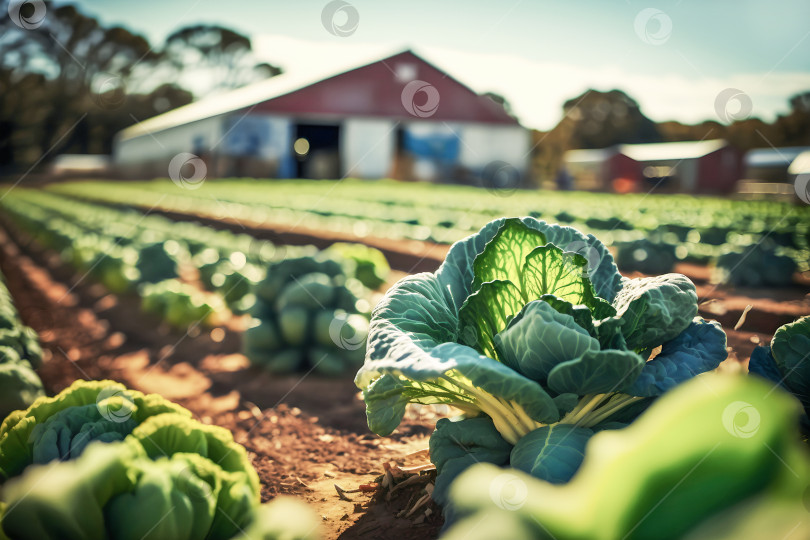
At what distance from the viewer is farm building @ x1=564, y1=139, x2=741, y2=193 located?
1660 inches

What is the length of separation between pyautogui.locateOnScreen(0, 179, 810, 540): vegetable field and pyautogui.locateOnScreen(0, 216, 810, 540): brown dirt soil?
2cm

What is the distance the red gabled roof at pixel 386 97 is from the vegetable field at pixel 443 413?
21411mm

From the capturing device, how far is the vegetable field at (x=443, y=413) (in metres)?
0.73

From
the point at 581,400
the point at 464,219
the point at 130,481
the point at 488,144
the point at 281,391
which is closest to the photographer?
the point at 130,481

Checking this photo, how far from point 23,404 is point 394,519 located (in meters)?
1.52

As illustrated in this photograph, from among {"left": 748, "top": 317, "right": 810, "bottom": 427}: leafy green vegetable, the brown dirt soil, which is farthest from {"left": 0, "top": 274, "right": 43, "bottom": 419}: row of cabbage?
{"left": 748, "top": 317, "right": 810, "bottom": 427}: leafy green vegetable
